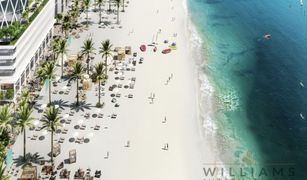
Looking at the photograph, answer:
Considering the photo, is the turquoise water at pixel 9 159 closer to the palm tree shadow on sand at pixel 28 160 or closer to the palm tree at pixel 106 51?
the palm tree shadow on sand at pixel 28 160

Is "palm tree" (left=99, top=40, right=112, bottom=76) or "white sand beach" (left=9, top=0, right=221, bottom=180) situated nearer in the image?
"white sand beach" (left=9, top=0, right=221, bottom=180)

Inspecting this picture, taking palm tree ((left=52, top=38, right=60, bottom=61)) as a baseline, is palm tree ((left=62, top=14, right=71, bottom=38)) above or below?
above

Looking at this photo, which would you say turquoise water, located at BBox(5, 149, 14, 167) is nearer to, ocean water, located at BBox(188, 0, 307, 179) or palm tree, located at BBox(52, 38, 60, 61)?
palm tree, located at BBox(52, 38, 60, 61)

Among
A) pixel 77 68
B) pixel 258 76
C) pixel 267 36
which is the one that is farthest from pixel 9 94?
pixel 267 36

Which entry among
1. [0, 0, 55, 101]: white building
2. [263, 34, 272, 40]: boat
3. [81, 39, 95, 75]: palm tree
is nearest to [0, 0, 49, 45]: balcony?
[0, 0, 55, 101]: white building

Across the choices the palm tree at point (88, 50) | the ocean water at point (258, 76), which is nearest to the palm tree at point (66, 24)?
the palm tree at point (88, 50)

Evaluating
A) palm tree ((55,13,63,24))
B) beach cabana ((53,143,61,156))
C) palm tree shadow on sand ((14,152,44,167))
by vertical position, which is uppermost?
palm tree ((55,13,63,24))

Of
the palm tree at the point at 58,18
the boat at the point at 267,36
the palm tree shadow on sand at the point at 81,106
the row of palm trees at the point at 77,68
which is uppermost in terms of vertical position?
the palm tree at the point at 58,18
